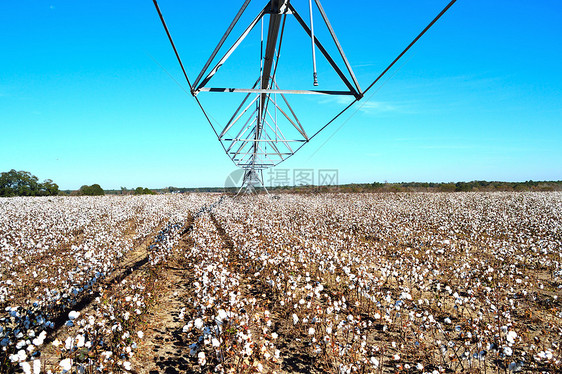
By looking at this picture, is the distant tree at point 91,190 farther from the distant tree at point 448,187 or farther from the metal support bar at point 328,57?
the distant tree at point 448,187

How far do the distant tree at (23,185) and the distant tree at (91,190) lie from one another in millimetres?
4445

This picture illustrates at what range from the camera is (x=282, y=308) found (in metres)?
5.98

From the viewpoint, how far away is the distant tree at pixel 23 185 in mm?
47219

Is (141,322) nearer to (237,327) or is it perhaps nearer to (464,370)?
(237,327)

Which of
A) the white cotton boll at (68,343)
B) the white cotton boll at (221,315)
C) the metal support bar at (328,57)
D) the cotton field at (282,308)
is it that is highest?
the metal support bar at (328,57)

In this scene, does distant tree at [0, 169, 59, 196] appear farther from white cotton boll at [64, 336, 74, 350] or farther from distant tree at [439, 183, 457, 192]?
distant tree at [439, 183, 457, 192]

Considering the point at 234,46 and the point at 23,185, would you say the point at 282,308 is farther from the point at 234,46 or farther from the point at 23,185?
the point at 23,185

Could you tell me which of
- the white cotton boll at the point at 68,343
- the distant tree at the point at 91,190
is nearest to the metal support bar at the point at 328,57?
the white cotton boll at the point at 68,343

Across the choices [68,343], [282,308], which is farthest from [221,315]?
[282,308]

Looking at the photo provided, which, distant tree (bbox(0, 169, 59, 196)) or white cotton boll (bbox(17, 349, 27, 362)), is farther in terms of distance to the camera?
distant tree (bbox(0, 169, 59, 196))

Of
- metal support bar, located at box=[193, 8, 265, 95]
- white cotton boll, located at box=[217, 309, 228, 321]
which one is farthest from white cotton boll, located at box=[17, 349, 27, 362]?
metal support bar, located at box=[193, 8, 265, 95]

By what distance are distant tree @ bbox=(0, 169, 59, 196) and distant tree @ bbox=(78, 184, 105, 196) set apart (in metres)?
4.45

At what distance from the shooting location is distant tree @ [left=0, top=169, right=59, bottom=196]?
47.2m

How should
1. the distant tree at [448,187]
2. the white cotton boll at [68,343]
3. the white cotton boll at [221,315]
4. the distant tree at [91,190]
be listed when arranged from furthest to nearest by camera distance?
the distant tree at [91,190] → the distant tree at [448,187] → the white cotton boll at [221,315] → the white cotton boll at [68,343]
